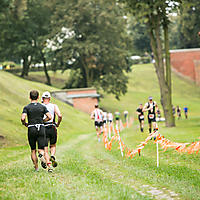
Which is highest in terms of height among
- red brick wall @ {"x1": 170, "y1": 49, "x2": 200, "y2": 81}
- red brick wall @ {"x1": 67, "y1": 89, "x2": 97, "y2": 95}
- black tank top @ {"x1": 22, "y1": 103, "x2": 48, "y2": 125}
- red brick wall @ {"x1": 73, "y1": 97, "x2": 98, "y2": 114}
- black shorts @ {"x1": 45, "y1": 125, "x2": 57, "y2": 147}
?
red brick wall @ {"x1": 170, "y1": 49, "x2": 200, "y2": 81}

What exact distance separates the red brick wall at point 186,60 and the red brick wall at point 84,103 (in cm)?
3793

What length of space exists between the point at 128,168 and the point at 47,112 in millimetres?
2627

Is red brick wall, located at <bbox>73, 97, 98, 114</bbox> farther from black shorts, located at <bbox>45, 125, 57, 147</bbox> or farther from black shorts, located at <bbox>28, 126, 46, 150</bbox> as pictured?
black shorts, located at <bbox>28, 126, 46, 150</bbox>

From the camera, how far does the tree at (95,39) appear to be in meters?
52.2

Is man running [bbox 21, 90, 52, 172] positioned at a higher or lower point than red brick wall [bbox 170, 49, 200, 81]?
lower

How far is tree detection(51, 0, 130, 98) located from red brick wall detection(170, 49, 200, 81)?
30831 millimetres

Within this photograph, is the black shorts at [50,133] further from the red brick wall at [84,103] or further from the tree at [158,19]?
the red brick wall at [84,103]

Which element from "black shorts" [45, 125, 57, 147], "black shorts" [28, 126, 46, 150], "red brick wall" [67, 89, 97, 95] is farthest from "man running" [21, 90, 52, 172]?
"red brick wall" [67, 89, 97, 95]

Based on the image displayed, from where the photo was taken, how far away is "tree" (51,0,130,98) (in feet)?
171

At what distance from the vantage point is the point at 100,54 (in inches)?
2170

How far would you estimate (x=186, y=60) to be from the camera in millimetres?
84812

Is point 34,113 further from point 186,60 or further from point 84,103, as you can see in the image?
point 186,60

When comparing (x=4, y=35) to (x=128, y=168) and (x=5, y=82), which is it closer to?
(x=5, y=82)

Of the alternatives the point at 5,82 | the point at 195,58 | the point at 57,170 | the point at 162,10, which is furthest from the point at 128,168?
the point at 195,58
